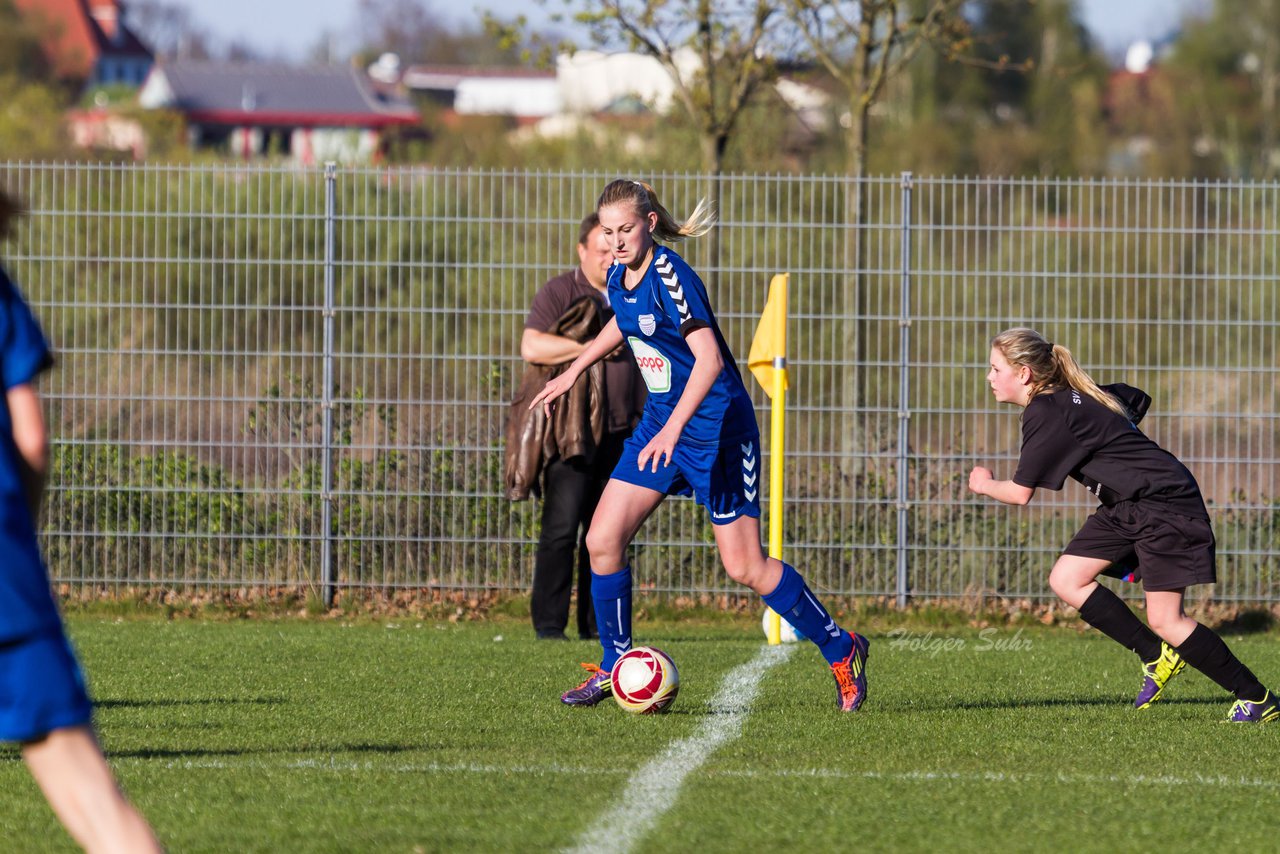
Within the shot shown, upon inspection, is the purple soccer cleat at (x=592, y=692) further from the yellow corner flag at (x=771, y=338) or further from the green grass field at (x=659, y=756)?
the yellow corner flag at (x=771, y=338)

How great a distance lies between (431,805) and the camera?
4.92 m

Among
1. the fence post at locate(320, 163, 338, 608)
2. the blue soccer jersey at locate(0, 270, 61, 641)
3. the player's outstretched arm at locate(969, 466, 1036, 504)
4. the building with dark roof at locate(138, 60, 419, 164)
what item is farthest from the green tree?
the blue soccer jersey at locate(0, 270, 61, 641)

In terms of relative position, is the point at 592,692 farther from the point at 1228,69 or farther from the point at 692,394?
the point at 1228,69

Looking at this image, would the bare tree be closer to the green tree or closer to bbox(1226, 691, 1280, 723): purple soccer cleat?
bbox(1226, 691, 1280, 723): purple soccer cleat

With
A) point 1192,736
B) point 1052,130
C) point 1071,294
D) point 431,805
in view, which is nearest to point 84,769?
point 431,805

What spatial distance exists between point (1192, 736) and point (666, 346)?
2.37 m

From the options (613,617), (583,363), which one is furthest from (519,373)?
(613,617)

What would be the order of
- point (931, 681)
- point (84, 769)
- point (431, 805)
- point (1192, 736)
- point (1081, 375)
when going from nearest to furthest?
1. point (84, 769)
2. point (431, 805)
3. point (1192, 736)
4. point (1081, 375)
5. point (931, 681)

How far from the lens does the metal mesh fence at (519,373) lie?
10680 mm

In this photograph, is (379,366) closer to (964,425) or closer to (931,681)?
(964,425)

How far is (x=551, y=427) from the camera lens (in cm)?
944

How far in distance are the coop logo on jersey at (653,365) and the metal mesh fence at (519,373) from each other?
4.15 m

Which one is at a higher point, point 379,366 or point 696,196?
point 696,196

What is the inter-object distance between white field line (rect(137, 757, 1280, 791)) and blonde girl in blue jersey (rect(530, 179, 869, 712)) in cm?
115
